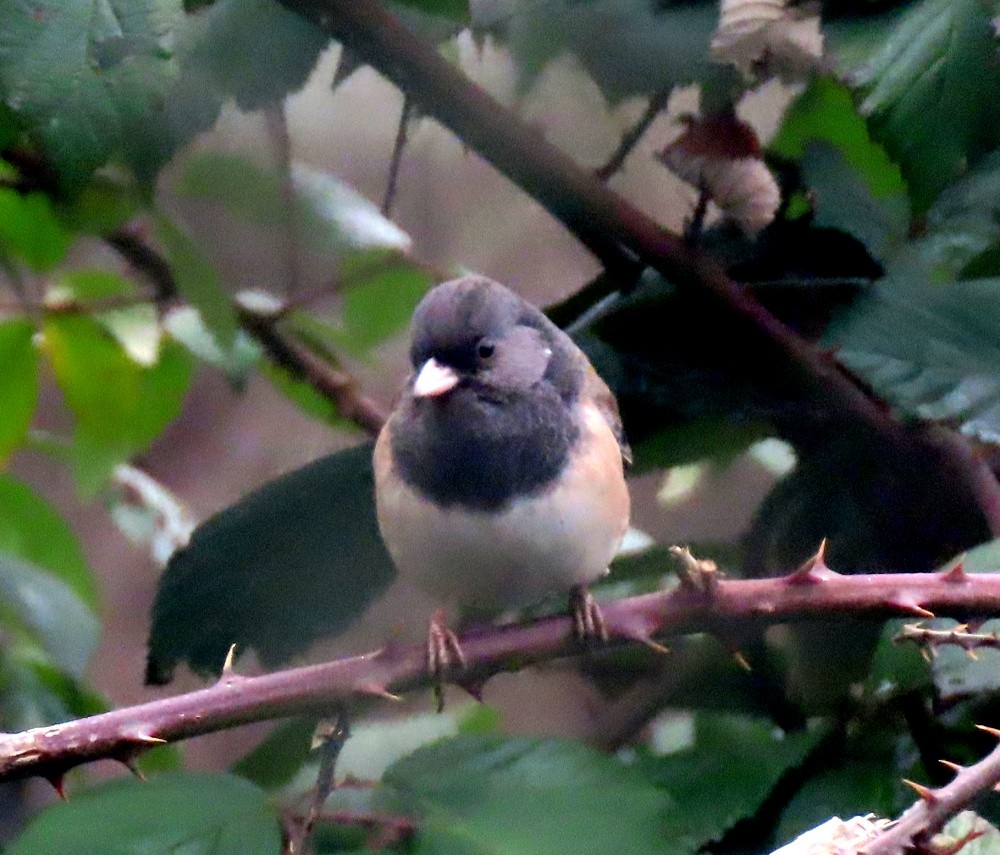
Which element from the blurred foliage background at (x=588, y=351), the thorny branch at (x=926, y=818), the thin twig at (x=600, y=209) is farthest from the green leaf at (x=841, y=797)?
the thorny branch at (x=926, y=818)

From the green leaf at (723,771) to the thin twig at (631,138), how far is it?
20.8 inches

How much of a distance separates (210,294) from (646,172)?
504 millimetres

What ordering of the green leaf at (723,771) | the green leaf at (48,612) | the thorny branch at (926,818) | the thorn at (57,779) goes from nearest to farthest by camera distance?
1. the thorny branch at (926,818)
2. the thorn at (57,779)
3. the green leaf at (723,771)
4. the green leaf at (48,612)

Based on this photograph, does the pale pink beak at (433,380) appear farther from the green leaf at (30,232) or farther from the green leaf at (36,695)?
the green leaf at (36,695)

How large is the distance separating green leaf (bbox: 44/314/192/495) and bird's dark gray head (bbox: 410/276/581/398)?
488 millimetres

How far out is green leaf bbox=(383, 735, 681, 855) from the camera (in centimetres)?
78

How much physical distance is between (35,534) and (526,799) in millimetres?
845

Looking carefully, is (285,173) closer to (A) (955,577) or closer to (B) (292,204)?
(B) (292,204)

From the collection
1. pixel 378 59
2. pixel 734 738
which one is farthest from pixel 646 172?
pixel 734 738

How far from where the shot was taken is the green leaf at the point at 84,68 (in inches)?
31.2

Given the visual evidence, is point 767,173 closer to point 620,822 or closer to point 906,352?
point 906,352

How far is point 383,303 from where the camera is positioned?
4.59 feet

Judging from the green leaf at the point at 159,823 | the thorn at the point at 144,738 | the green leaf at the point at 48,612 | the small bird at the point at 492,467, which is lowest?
the green leaf at the point at 48,612

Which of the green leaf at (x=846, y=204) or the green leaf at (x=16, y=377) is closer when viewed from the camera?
the green leaf at (x=846, y=204)
